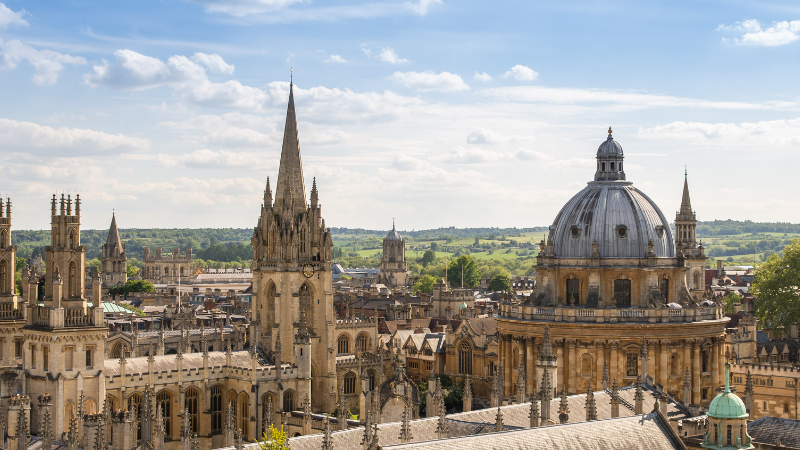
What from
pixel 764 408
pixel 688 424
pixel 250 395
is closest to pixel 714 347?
pixel 764 408

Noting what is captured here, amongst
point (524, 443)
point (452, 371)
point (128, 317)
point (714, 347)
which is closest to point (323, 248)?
point (452, 371)

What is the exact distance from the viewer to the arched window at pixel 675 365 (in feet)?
202

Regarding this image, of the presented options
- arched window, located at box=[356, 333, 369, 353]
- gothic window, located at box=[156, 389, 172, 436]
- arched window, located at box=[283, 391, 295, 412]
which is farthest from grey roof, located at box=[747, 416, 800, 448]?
arched window, located at box=[356, 333, 369, 353]

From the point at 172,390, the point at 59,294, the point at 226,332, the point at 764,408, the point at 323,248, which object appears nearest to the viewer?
the point at 59,294

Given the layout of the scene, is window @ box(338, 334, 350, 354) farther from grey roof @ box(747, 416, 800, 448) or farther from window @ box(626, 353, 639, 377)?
grey roof @ box(747, 416, 800, 448)

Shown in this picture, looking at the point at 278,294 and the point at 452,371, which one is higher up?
the point at 278,294

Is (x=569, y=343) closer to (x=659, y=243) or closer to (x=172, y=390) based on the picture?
(x=659, y=243)

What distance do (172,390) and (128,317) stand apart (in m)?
46.8

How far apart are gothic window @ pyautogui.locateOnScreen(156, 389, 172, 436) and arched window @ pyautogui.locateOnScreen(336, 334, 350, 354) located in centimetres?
3372

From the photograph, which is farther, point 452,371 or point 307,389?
point 452,371

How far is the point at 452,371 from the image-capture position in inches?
3839

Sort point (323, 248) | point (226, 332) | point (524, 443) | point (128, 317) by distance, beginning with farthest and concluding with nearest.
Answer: point (128, 317) → point (226, 332) → point (323, 248) → point (524, 443)

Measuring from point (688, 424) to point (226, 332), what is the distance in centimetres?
5529

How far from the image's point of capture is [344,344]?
327ft
